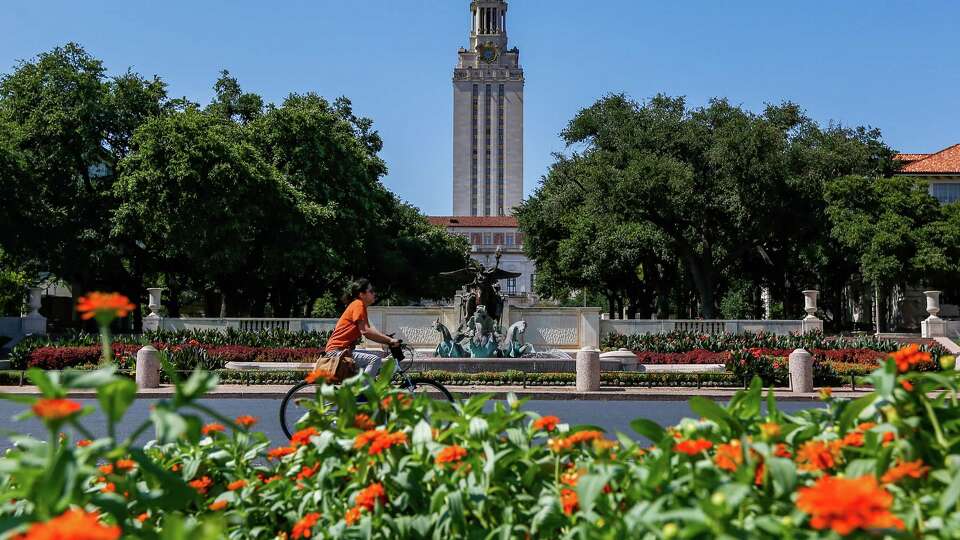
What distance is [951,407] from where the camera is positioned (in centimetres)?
364

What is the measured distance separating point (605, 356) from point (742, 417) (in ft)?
74.9

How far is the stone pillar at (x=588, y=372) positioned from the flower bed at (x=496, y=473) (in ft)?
49.0

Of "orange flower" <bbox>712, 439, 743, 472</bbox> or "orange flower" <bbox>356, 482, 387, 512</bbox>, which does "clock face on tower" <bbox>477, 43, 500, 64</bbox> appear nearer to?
"orange flower" <bbox>356, 482, 387, 512</bbox>

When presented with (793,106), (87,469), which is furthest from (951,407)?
(793,106)

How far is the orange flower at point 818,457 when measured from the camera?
334 cm

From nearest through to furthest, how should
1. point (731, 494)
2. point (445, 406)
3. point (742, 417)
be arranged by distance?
1. point (731, 494)
2. point (742, 417)
3. point (445, 406)

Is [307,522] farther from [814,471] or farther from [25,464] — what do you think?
[814,471]

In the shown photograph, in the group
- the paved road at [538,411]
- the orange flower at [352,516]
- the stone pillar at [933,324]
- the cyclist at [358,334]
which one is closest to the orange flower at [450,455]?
the orange flower at [352,516]

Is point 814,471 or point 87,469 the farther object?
point 814,471

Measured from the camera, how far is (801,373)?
19.1 m

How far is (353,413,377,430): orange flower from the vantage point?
442 centimetres

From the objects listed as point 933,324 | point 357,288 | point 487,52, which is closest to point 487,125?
point 487,52

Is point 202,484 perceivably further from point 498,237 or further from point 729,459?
point 498,237

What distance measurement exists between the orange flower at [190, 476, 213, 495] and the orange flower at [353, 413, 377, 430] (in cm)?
76
